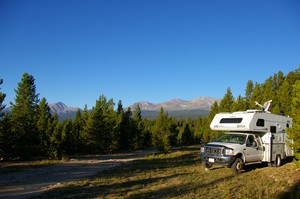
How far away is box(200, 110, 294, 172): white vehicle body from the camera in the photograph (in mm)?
15422

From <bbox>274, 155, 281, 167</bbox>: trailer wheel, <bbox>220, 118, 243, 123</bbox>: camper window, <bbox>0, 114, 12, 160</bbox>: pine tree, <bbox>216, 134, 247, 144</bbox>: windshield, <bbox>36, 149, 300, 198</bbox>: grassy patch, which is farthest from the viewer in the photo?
<bbox>0, 114, 12, 160</bbox>: pine tree

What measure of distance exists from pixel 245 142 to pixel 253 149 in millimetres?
805

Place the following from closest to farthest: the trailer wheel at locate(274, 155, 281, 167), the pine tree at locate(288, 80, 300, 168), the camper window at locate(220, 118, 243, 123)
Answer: the pine tree at locate(288, 80, 300, 168) < the camper window at locate(220, 118, 243, 123) < the trailer wheel at locate(274, 155, 281, 167)

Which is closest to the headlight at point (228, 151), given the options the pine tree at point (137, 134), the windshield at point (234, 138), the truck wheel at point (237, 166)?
the truck wheel at point (237, 166)

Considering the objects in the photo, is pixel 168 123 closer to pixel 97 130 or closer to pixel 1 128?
pixel 97 130

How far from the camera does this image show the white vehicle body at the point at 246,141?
15.4 m

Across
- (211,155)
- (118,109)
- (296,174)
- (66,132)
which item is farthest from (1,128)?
(118,109)

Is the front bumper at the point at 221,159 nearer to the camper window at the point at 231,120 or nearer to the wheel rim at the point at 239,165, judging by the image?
the wheel rim at the point at 239,165

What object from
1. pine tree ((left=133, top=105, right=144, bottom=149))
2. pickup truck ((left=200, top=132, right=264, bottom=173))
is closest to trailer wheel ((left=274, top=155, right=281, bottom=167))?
pickup truck ((left=200, top=132, right=264, bottom=173))

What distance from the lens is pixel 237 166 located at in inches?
610

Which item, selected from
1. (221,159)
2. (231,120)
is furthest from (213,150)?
(231,120)

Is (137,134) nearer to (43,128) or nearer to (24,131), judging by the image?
(43,128)

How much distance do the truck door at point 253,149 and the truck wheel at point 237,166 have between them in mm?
560

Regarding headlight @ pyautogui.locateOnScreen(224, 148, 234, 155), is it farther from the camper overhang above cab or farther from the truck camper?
the camper overhang above cab
